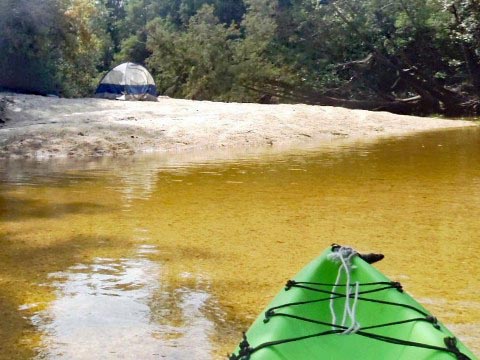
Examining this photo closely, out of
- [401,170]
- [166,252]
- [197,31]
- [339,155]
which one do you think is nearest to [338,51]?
[197,31]

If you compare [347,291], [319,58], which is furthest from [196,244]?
[319,58]

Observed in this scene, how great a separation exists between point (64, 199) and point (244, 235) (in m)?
3.22

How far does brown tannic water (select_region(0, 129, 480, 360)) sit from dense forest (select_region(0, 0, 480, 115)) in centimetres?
1859

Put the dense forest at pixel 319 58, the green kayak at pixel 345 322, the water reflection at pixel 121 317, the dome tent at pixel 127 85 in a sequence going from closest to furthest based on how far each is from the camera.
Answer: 1. the green kayak at pixel 345 322
2. the water reflection at pixel 121 317
3. the dome tent at pixel 127 85
4. the dense forest at pixel 319 58

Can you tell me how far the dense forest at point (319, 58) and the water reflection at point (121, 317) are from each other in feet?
77.0

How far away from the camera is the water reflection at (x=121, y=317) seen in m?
4.22

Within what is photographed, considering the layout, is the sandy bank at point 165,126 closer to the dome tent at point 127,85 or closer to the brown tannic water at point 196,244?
the brown tannic water at point 196,244

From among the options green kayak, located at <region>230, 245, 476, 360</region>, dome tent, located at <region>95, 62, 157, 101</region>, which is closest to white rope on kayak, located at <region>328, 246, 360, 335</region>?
green kayak, located at <region>230, 245, 476, 360</region>

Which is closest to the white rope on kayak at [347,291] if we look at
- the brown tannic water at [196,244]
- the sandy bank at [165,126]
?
the brown tannic water at [196,244]

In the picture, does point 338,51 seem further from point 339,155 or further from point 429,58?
point 339,155

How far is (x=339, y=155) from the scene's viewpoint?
14594 mm

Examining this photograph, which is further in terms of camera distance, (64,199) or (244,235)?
(64,199)

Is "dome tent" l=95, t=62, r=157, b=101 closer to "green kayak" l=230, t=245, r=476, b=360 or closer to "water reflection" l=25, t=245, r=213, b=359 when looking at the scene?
"water reflection" l=25, t=245, r=213, b=359

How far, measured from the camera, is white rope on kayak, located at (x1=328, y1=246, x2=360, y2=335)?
3451mm
